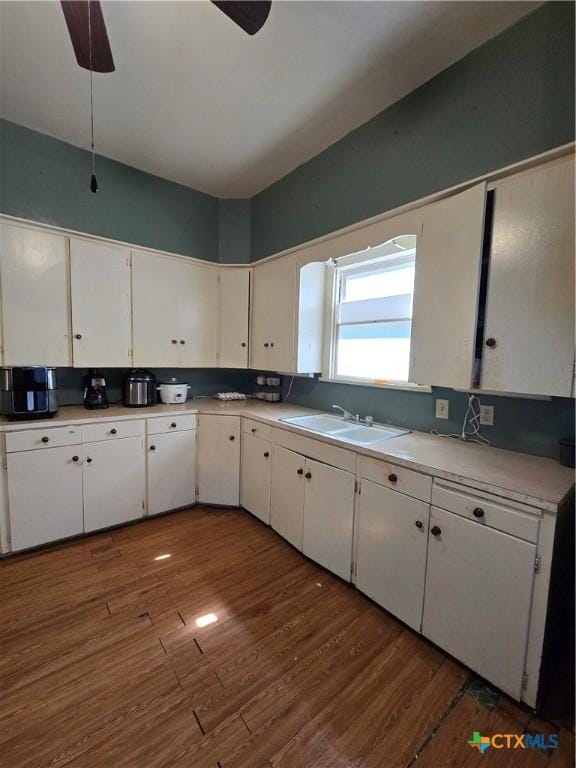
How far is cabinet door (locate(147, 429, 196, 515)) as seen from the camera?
2.66 meters

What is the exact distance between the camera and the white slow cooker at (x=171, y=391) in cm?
300

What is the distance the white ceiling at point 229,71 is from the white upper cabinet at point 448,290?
882mm

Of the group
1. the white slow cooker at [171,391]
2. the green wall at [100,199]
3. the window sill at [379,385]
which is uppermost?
the green wall at [100,199]

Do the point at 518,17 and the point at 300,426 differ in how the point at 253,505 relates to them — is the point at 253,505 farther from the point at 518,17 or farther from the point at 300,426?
the point at 518,17

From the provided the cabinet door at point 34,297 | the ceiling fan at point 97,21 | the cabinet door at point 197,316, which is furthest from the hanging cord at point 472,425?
the cabinet door at point 34,297

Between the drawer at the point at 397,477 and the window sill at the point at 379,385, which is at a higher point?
the window sill at the point at 379,385

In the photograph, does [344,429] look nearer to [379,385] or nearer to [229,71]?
[379,385]

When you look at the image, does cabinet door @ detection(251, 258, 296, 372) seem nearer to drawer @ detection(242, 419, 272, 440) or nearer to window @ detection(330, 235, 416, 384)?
window @ detection(330, 235, 416, 384)

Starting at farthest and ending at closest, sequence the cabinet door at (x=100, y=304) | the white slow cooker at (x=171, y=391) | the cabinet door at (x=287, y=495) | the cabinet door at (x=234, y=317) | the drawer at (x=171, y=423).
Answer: the cabinet door at (x=234, y=317)
the white slow cooker at (x=171, y=391)
the drawer at (x=171, y=423)
the cabinet door at (x=100, y=304)
the cabinet door at (x=287, y=495)

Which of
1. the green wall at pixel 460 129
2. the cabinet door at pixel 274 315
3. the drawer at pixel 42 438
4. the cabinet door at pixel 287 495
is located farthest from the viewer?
the cabinet door at pixel 274 315

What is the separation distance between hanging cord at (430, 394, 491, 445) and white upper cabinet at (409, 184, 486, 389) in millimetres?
319

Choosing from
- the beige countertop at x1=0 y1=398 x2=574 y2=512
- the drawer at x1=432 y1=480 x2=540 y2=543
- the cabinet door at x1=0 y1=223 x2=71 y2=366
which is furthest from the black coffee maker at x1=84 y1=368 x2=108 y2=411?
the drawer at x1=432 y1=480 x2=540 y2=543

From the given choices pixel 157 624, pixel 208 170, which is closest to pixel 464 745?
pixel 157 624

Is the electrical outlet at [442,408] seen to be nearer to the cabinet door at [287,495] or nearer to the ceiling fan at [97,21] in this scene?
the cabinet door at [287,495]
